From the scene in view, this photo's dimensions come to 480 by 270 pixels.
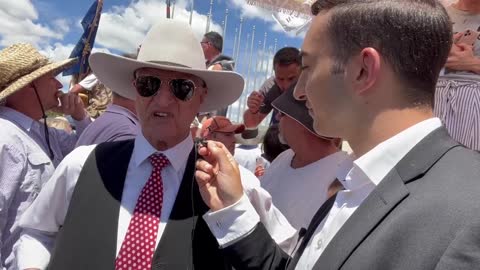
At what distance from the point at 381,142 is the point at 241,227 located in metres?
0.56

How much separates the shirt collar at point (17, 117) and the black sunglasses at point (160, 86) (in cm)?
103

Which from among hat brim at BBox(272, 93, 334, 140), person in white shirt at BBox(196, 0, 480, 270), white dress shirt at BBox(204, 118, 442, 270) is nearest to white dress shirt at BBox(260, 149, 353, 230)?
hat brim at BBox(272, 93, 334, 140)

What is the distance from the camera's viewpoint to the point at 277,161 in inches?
117

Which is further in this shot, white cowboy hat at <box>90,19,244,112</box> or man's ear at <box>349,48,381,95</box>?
white cowboy hat at <box>90,19,244,112</box>

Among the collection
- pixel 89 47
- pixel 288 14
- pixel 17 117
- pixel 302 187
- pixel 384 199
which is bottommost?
pixel 302 187

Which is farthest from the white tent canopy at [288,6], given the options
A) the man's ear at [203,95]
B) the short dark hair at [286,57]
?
the man's ear at [203,95]

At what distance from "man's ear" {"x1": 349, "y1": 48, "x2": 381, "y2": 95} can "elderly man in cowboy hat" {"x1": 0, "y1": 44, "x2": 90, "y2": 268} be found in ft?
6.56

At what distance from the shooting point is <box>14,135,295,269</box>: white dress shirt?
189 cm

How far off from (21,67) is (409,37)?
2.40 meters

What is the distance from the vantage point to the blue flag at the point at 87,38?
5.34 metres

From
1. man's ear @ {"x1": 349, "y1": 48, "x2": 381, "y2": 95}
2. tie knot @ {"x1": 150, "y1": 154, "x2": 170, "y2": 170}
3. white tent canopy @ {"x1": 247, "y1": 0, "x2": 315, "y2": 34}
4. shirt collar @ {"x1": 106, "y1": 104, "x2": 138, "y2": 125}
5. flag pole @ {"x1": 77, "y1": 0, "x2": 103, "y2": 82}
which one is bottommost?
tie knot @ {"x1": 150, "y1": 154, "x2": 170, "y2": 170}

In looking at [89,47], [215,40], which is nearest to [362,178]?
[89,47]

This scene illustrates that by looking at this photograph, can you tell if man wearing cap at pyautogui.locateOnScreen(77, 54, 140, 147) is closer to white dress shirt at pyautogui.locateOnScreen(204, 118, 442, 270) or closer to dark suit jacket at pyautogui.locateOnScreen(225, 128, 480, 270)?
white dress shirt at pyautogui.locateOnScreen(204, 118, 442, 270)

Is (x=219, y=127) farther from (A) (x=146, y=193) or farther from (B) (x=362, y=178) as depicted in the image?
(B) (x=362, y=178)
